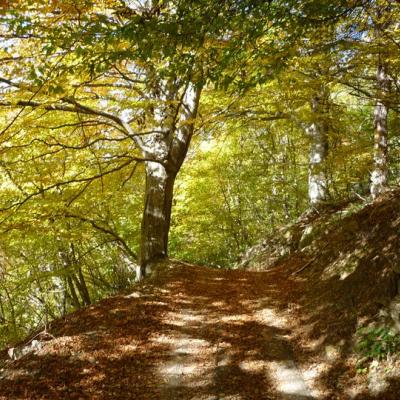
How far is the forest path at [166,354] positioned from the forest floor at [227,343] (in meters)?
0.01

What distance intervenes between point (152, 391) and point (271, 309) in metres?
3.29

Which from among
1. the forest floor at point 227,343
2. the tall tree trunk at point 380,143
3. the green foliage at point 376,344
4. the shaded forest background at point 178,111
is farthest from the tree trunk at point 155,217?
the green foliage at point 376,344

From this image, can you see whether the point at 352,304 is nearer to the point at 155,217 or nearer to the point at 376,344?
the point at 376,344

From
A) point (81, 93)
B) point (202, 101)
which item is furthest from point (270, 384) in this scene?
point (202, 101)

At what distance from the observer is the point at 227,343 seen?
5895mm

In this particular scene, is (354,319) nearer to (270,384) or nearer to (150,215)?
(270,384)

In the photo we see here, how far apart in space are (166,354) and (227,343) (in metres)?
0.94

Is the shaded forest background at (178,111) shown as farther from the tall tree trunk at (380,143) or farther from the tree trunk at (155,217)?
the tree trunk at (155,217)

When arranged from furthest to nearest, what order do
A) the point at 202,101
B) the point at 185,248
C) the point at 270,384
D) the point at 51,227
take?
1. the point at 185,248
2. the point at 202,101
3. the point at 51,227
4. the point at 270,384

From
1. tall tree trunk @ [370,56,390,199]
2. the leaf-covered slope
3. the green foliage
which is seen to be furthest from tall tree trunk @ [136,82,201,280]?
the green foliage

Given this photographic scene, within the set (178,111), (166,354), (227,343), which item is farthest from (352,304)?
(178,111)

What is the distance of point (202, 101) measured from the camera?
46.2ft

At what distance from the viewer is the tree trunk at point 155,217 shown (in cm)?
1031

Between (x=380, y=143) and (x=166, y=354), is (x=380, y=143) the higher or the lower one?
the higher one
